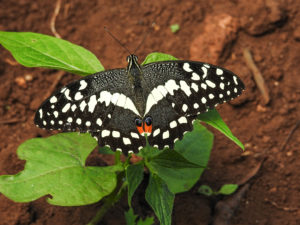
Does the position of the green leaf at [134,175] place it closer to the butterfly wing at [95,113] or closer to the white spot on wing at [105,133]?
the butterfly wing at [95,113]

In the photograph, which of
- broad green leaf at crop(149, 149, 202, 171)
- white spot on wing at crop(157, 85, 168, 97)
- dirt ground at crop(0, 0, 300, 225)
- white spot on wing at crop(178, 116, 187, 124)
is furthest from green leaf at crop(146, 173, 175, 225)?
dirt ground at crop(0, 0, 300, 225)

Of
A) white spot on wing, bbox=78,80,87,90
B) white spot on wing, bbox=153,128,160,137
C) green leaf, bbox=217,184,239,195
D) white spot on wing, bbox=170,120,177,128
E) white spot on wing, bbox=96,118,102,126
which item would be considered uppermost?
white spot on wing, bbox=78,80,87,90

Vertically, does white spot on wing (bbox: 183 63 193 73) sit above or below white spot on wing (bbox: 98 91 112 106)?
above

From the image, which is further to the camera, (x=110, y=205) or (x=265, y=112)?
(x=265, y=112)

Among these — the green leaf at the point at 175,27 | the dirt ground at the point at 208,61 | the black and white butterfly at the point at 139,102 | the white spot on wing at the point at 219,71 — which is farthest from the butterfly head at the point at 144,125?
the green leaf at the point at 175,27

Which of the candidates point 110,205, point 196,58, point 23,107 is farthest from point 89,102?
point 196,58

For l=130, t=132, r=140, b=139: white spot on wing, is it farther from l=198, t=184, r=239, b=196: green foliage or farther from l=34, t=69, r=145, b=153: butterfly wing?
l=198, t=184, r=239, b=196: green foliage

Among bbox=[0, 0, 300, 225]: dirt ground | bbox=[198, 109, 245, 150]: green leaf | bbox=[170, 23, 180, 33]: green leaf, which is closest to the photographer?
bbox=[198, 109, 245, 150]: green leaf

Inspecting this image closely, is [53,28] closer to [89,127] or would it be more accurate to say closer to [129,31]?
[129,31]
